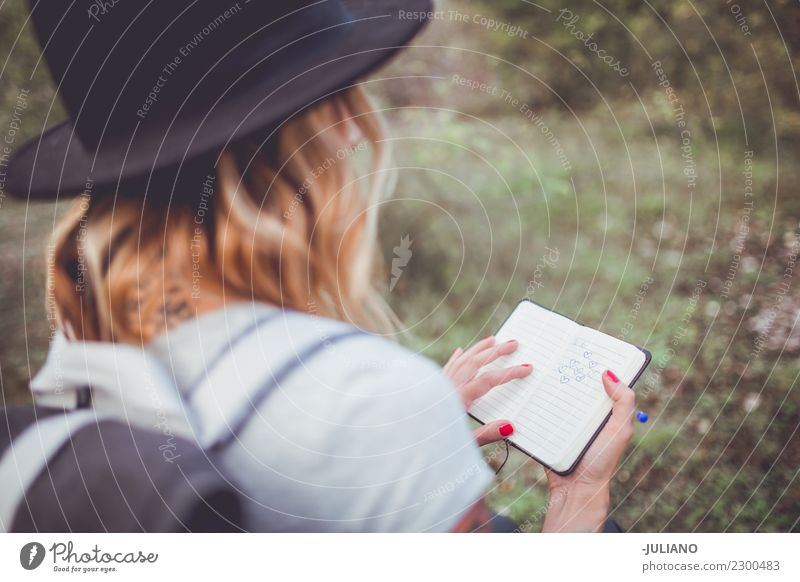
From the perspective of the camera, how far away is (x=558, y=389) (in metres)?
0.78

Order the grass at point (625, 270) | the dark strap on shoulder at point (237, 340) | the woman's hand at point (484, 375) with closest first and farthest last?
the dark strap on shoulder at point (237, 340), the woman's hand at point (484, 375), the grass at point (625, 270)

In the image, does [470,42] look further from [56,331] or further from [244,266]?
[56,331]

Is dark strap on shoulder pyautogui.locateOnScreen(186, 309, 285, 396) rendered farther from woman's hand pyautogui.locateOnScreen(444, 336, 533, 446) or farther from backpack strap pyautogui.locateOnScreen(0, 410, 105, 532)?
Result: woman's hand pyautogui.locateOnScreen(444, 336, 533, 446)

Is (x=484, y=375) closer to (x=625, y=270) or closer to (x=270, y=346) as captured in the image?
(x=270, y=346)

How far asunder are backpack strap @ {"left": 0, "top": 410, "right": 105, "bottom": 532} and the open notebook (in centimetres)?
53

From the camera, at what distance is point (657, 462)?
1072mm

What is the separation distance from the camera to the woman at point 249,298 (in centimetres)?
71

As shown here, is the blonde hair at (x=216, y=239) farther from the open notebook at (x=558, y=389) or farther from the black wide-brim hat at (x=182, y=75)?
the open notebook at (x=558, y=389)

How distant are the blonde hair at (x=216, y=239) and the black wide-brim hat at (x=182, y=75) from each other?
0.12ft

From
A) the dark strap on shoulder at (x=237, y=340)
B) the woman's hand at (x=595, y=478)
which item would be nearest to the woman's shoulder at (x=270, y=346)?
the dark strap on shoulder at (x=237, y=340)

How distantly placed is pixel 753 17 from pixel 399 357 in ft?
2.65

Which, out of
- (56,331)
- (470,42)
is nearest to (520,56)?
(470,42)

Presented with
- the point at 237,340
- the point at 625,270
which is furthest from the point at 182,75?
the point at 625,270

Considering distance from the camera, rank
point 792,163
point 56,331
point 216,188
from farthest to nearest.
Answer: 1. point 792,163
2. point 56,331
3. point 216,188
